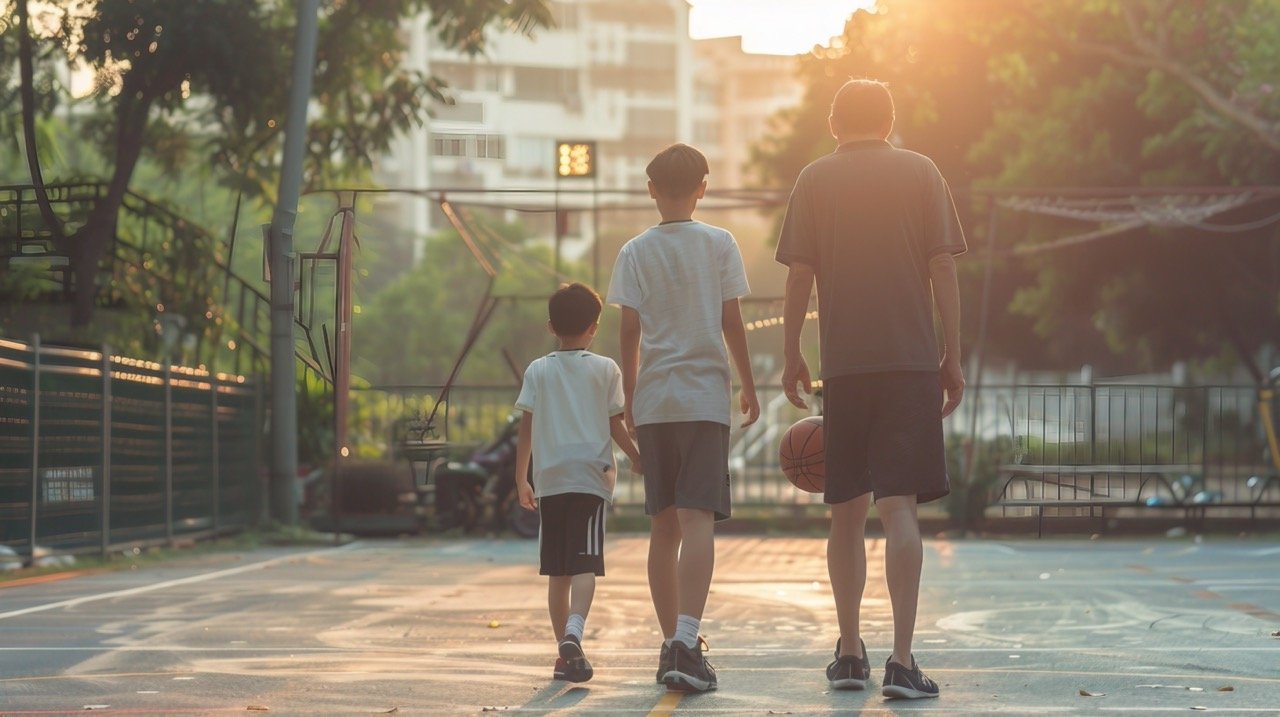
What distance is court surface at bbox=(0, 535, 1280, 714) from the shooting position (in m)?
6.34

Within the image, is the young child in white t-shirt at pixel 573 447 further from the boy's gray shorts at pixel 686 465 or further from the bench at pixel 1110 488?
the bench at pixel 1110 488

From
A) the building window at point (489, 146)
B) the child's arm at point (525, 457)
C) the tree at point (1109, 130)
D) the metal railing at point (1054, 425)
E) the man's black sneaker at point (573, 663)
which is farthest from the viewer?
the tree at point (1109, 130)

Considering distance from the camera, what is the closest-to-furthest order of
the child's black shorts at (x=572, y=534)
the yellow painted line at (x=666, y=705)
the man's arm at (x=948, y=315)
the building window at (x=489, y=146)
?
the yellow painted line at (x=666, y=705)
the man's arm at (x=948, y=315)
the child's black shorts at (x=572, y=534)
the building window at (x=489, y=146)

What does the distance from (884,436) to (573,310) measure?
1368 millimetres

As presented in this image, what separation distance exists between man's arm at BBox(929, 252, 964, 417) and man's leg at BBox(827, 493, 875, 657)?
45 cm

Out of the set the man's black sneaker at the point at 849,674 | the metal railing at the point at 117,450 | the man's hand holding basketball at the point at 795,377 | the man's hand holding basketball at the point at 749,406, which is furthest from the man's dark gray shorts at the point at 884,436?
the metal railing at the point at 117,450

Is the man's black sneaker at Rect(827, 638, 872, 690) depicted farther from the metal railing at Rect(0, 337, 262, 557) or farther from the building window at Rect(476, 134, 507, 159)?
the metal railing at Rect(0, 337, 262, 557)

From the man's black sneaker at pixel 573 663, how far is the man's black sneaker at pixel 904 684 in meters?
1.10

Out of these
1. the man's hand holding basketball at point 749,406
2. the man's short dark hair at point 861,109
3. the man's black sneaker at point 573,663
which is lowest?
the man's black sneaker at point 573,663

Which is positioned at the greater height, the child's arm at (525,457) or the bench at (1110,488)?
the child's arm at (525,457)

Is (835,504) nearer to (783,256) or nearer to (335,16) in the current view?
(783,256)

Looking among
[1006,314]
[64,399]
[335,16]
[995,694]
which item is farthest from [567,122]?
[995,694]

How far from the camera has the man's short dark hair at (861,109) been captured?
6.68 m

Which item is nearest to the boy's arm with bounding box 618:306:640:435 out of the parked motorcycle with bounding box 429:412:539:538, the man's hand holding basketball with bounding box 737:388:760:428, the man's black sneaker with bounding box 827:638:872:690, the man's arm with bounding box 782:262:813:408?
the man's hand holding basketball with bounding box 737:388:760:428
